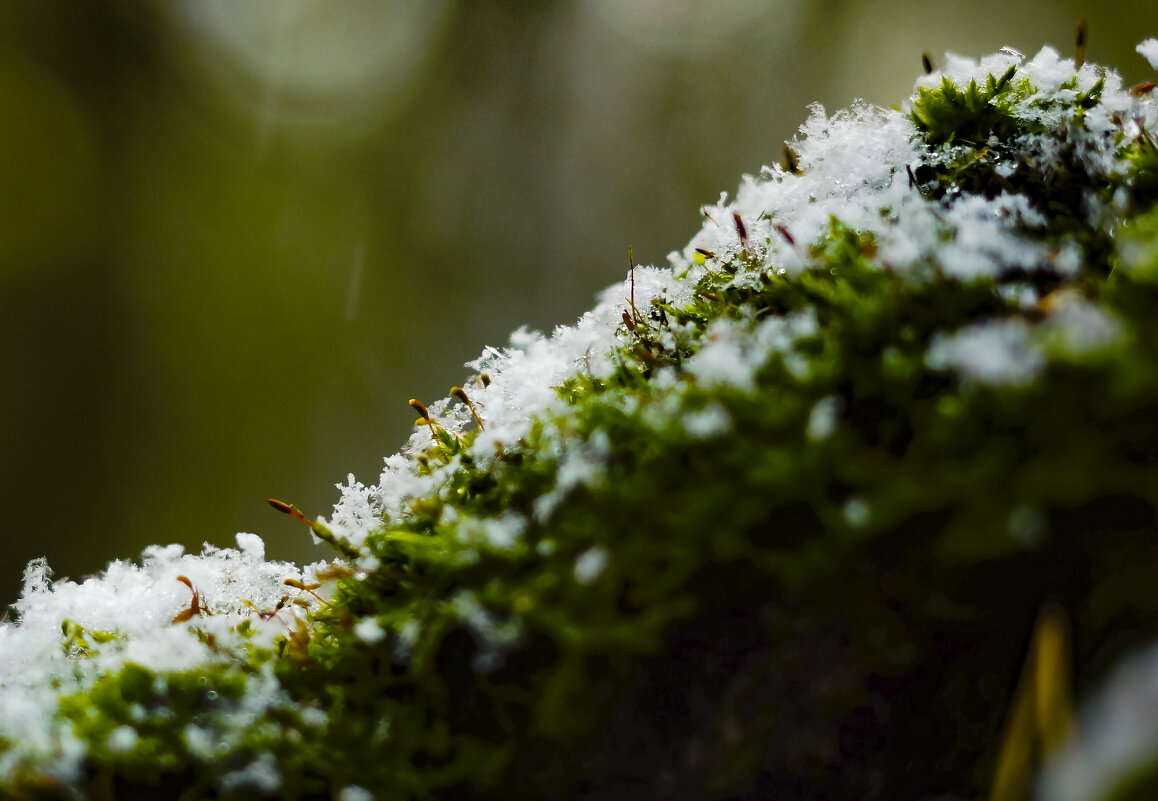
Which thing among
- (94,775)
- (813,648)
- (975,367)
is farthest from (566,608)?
(94,775)

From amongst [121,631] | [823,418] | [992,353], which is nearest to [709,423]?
[823,418]

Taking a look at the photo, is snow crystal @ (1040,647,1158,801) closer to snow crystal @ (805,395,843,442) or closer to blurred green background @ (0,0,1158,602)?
snow crystal @ (805,395,843,442)

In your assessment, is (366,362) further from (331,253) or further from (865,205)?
(865,205)

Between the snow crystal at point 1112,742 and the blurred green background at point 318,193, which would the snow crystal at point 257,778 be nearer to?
the snow crystal at point 1112,742

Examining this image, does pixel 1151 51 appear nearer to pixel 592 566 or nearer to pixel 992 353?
pixel 992 353

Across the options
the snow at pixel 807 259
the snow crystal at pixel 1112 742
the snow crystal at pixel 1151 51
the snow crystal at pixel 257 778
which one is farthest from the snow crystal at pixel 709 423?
the snow crystal at pixel 1151 51

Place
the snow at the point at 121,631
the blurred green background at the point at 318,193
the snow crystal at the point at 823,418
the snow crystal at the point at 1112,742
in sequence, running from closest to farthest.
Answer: the snow crystal at the point at 1112,742
the snow crystal at the point at 823,418
the snow at the point at 121,631
the blurred green background at the point at 318,193

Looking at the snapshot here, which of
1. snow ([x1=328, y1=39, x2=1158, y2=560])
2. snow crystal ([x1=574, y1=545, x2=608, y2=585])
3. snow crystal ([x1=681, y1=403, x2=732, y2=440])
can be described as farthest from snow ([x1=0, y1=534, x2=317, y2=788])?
snow crystal ([x1=681, y1=403, x2=732, y2=440])
